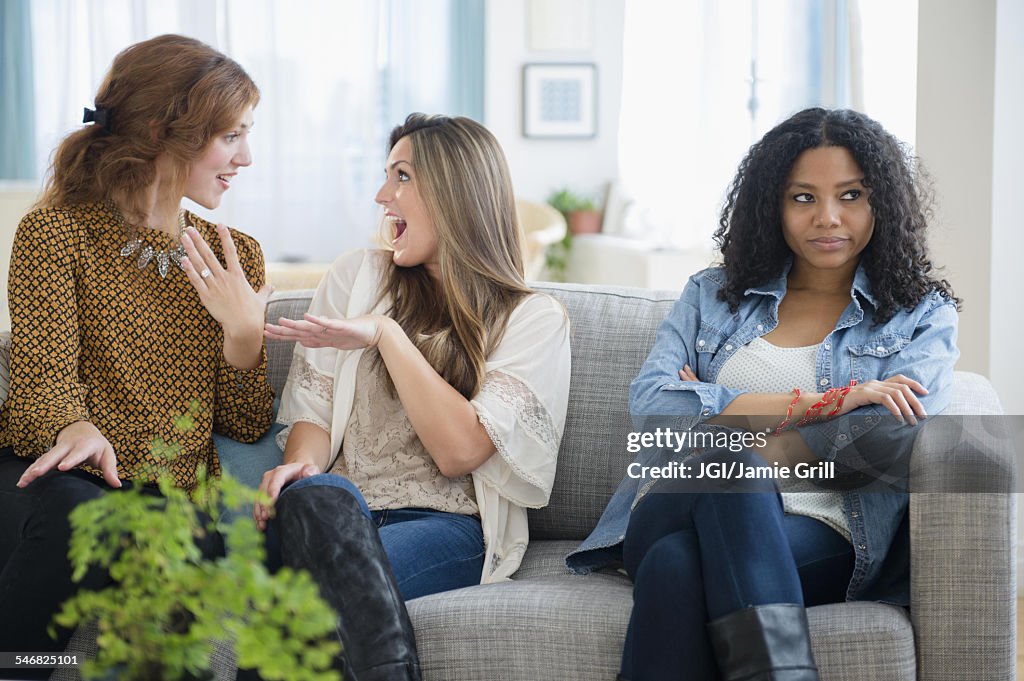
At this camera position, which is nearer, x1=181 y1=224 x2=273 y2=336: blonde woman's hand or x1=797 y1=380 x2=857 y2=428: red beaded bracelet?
x1=797 y1=380 x2=857 y2=428: red beaded bracelet

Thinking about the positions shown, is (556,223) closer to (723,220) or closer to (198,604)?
(723,220)

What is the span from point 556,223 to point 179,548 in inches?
196

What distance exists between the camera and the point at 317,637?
1236 mm

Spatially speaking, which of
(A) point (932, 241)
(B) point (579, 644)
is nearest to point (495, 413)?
(B) point (579, 644)

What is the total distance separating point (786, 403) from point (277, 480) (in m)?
0.79

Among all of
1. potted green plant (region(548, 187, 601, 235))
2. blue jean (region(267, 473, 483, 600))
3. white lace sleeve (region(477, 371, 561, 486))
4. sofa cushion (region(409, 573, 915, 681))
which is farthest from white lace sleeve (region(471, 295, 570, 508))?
potted green plant (region(548, 187, 601, 235))

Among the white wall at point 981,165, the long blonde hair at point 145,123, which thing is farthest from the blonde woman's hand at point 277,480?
the white wall at point 981,165

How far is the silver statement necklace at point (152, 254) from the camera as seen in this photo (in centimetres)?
182

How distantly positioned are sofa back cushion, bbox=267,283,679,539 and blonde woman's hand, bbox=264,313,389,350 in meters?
0.43

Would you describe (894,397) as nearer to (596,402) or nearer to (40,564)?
(596,402)

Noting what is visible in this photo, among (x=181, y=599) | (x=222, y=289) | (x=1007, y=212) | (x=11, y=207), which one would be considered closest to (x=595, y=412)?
(x=222, y=289)

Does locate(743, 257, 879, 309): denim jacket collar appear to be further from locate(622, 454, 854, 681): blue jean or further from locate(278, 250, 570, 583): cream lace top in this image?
locate(622, 454, 854, 681): blue jean

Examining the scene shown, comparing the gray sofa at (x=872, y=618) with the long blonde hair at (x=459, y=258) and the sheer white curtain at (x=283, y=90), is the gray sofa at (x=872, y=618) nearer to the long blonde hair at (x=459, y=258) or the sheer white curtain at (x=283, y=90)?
the long blonde hair at (x=459, y=258)

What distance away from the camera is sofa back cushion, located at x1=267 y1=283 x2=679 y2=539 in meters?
1.96
